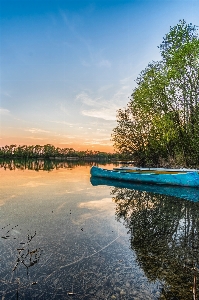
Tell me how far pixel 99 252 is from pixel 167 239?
7.22ft

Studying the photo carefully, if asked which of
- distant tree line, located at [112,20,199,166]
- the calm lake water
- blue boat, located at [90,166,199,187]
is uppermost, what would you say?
distant tree line, located at [112,20,199,166]

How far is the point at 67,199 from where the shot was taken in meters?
12.8

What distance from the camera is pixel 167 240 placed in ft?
21.0

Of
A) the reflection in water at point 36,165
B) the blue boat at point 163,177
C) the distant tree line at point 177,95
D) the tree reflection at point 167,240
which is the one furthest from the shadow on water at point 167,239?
the reflection in water at point 36,165

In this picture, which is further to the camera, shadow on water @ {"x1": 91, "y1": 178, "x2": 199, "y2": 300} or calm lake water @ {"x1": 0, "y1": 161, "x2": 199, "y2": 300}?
shadow on water @ {"x1": 91, "y1": 178, "x2": 199, "y2": 300}

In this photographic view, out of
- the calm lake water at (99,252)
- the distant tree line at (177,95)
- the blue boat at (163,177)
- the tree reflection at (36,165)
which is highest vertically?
the distant tree line at (177,95)

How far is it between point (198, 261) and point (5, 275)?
4.33 m

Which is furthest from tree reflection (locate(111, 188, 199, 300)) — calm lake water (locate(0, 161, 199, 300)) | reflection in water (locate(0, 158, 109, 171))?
reflection in water (locate(0, 158, 109, 171))

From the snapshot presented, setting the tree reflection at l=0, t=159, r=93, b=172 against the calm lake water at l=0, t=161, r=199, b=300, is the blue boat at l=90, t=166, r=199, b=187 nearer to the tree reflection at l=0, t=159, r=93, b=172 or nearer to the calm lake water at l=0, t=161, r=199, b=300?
the calm lake water at l=0, t=161, r=199, b=300

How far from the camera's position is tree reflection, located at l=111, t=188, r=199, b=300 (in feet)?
14.0

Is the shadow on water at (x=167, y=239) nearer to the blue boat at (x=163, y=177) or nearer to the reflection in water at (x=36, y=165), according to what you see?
the blue boat at (x=163, y=177)

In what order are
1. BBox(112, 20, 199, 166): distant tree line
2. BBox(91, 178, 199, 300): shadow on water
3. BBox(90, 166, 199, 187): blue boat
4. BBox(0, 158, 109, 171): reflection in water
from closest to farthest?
1. BBox(91, 178, 199, 300): shadow on water
2. BBox(90, 166, 199, 187): blue boat
3. BBox(112, 20, 199, 166): distant tree line
4. BBox(0, 158, 109, 171): reflection in water

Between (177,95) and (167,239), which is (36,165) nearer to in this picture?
(177,95)

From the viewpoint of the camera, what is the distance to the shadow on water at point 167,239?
427cm
